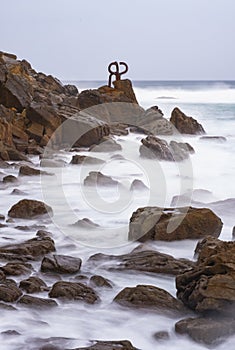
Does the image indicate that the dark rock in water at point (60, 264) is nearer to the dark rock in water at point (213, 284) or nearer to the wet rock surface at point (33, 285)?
the wet rock surface at point (33, 285)

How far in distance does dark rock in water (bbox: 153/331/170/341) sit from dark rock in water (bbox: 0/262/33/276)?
98cm

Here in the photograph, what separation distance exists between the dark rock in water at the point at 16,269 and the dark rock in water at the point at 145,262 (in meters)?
0.48

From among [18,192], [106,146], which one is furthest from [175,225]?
[106,146]

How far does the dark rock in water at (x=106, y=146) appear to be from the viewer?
8.85 meters

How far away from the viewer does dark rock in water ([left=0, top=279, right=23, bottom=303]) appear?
2863mm

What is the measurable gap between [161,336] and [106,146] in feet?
21.4

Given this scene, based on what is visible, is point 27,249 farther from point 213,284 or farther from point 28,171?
point 28,171

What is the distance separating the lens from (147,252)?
3646 mm

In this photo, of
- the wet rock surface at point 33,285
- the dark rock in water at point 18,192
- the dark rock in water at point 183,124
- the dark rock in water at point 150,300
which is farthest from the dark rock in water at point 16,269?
the dark rock in water at point 183,124

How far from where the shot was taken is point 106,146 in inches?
355

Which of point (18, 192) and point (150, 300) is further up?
point (18, 192)

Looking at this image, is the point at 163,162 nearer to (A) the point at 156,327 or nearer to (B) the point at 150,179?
(B) the point at 150,179

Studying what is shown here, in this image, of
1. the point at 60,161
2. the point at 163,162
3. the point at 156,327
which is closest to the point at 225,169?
the point at 163,162

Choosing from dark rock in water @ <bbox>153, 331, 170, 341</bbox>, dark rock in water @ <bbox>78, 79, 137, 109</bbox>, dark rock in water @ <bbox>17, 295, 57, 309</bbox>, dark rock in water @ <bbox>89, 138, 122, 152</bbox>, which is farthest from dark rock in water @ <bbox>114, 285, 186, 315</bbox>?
dark rock in water @ <bbox>78, 79, 137, 109</bbox>
